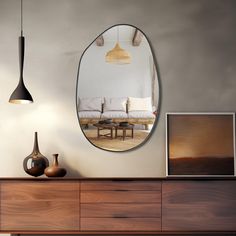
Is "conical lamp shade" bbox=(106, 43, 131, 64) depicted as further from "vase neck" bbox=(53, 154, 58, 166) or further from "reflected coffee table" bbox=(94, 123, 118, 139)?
"vase neck" bbox=(53, 154, 58, 166)

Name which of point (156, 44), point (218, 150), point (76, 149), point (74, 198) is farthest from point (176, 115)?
point (74, 198)

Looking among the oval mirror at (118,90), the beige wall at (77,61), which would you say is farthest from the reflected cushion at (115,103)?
the beige wall at (77,61)

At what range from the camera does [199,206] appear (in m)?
2.55

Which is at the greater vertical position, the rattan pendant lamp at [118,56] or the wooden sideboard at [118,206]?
the rattan pendant lamp at [118,56]

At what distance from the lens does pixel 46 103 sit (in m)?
2.89

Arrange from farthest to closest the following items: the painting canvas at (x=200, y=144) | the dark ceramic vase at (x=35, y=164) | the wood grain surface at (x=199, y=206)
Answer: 1. the painting canvas at (x=200, y=144)
2. the dark ceramic vase at (x=35, y=164)
3. the wood grain surface at (x=199, y=206)

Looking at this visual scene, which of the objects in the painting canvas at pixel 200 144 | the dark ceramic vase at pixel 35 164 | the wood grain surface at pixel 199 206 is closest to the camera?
the wood grain surface at pixel 199 206

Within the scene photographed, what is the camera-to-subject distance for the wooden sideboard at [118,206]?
255cm

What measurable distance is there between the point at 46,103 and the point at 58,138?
309 millimetres

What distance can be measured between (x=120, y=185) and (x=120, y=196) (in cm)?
8

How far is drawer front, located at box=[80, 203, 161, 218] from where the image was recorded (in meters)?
2.55

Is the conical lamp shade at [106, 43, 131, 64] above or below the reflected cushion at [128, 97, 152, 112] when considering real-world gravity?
above

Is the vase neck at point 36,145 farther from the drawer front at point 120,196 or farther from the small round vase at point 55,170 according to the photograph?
the drawer front at point 120,196

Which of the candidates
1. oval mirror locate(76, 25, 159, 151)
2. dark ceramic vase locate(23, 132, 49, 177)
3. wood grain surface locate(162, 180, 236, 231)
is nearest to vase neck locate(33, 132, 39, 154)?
dark ceramic vase locate(23, 132, 49, 177)
